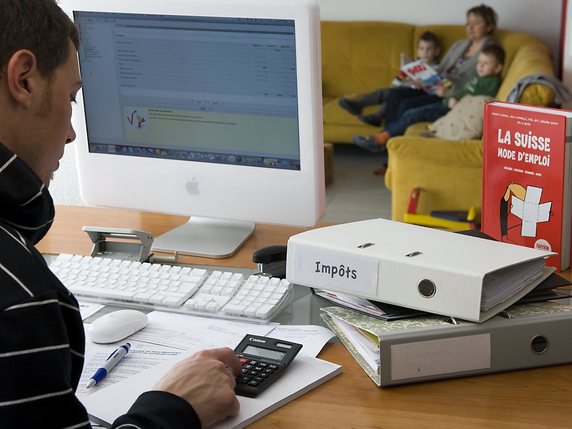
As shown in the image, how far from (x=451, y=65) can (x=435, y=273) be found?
4462 mm

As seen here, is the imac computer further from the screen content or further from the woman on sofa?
the woman on sofa

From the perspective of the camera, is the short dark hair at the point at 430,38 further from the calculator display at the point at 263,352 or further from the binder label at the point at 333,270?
the calculator display at the point at 263,352

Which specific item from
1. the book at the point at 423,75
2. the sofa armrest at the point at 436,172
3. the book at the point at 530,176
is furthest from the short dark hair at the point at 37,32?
the book at the point at 423,75

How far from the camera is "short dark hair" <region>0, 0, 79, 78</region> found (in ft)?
3.56

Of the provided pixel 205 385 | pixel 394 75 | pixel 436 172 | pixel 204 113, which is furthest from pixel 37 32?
pixel 394 75

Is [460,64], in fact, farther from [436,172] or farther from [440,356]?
[440,356]

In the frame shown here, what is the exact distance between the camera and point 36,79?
1118mm

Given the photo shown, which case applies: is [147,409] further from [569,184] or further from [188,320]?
[569,184]

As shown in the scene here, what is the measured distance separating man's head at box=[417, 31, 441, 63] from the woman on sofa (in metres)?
0.11

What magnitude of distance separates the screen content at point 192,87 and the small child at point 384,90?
12.7ft

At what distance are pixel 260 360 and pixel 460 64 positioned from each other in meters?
4.49

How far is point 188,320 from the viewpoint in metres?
1.58

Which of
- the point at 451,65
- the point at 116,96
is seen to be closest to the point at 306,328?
the point at 116,96

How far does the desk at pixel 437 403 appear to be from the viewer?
124 cm
